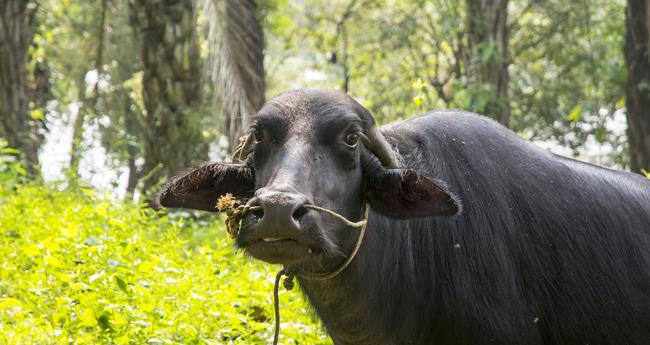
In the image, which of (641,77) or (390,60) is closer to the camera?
(641,77)

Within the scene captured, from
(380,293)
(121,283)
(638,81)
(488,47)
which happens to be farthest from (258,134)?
(638,81)

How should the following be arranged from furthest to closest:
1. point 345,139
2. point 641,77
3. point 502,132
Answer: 1. point 641,77
2. point 502,132
3. point 345,139

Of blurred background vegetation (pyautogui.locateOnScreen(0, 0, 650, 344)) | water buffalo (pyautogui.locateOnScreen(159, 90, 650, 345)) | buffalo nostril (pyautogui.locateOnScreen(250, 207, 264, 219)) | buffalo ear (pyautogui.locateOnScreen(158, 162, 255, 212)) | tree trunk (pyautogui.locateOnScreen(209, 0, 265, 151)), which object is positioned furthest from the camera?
tree trunk (pyautogui.locateOnScreen(209, 0, 265, 151))

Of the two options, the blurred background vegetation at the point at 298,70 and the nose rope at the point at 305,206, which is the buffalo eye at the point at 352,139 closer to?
the nose rope at the point at 305,206

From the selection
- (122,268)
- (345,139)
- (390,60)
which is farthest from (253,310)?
(390,60)

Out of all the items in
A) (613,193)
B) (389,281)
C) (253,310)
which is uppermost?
(613,193)

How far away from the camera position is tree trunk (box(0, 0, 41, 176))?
36.9 feet

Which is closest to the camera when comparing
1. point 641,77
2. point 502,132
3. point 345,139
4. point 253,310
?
point 345,139

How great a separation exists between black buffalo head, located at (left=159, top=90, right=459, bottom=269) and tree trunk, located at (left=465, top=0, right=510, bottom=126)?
239 inches

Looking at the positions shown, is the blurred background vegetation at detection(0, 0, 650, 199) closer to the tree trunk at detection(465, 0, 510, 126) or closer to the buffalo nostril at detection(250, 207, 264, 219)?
the tree trunk at detection(465, 0, 510, 126)

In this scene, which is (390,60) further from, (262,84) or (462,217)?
(462,217)

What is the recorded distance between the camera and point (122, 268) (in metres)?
5.13

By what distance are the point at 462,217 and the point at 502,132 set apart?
1.80 feet

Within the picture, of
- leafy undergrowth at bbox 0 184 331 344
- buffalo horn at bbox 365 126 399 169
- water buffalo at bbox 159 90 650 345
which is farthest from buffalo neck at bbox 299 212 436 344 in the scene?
leafy undergrowth at bbox 0 184 331 344
